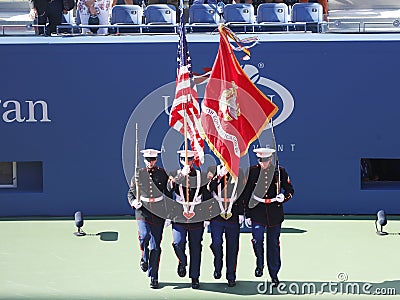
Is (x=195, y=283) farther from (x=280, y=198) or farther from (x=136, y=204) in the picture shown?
(x=280, y=198)

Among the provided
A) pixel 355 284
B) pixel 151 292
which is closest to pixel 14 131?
pixel 151 292

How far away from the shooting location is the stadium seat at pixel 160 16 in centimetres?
1533

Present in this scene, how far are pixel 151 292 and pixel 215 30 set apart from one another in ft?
16.1

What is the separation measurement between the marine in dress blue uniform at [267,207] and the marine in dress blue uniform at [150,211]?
93 centimetres

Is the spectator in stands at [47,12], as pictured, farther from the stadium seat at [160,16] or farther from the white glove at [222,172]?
the white glove at [222,172]

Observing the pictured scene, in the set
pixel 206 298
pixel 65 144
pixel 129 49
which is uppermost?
pixel 129 49

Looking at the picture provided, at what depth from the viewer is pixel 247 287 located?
1164cm

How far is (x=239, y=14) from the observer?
1527 centimetres

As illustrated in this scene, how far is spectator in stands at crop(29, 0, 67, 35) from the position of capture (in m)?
15.1

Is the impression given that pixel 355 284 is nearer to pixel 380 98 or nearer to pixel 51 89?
pixel 380 98

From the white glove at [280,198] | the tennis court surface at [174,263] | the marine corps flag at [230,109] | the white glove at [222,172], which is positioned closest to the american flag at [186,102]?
the marine corps flag at [230,109]

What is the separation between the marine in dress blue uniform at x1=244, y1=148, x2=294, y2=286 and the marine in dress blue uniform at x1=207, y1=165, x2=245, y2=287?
5.1 inches

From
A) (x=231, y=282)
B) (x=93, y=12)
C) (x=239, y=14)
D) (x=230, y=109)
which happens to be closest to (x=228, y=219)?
(x=231, y=282)

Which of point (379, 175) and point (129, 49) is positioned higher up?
point (129, 49)
